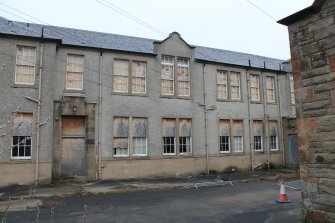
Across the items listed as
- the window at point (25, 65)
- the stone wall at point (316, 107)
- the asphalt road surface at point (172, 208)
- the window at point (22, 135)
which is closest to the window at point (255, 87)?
the asphalt road surface at point (172, 208)

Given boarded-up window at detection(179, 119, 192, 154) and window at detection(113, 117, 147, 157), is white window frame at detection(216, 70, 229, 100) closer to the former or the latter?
boarded-up window at detection(179, 119, 192, 154)

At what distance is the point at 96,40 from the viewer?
19.0 meters

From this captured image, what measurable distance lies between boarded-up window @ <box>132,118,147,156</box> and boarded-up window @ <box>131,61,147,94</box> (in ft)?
6.08

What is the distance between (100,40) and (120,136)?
6.15 meters

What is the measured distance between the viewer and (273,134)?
2409cm

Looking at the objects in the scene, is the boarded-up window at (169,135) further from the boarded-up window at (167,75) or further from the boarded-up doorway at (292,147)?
the boarded-up doorway at (292,147)

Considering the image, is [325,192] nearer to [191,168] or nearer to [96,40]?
[191,168]

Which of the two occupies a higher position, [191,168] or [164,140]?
[164,140]

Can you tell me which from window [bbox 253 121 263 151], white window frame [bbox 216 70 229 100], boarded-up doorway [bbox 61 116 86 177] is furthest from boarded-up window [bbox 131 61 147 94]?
window [bbox 253 121 263 151]

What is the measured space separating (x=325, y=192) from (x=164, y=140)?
12881mm

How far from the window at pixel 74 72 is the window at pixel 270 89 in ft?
47.2

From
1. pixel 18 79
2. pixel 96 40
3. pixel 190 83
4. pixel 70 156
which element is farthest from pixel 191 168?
pixel 18 79

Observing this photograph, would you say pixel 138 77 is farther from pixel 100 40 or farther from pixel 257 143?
pixel 257 143

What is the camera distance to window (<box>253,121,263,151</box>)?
23.2m
